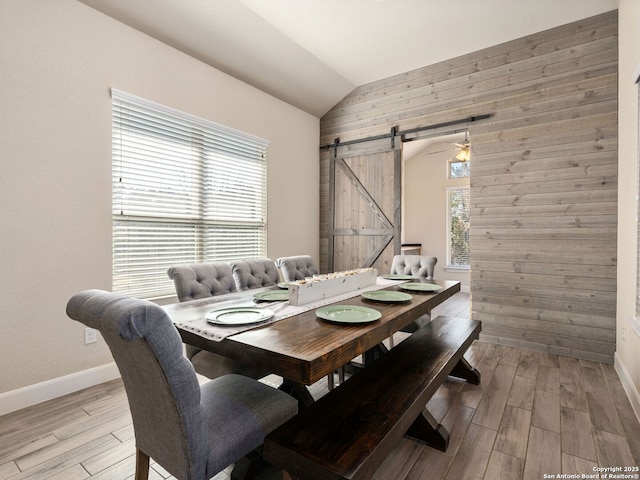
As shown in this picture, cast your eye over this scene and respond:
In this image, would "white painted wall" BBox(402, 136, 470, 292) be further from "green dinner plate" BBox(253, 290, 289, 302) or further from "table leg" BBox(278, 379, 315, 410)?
"table leg" BBox(278, 379, 315, 410)

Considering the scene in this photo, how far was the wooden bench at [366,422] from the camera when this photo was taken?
44.0 inches

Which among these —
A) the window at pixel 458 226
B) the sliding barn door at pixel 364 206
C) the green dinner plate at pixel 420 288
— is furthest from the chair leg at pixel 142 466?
the window at pixel 458 226

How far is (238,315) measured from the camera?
1.65 m

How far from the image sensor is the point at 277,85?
4258 millimetres

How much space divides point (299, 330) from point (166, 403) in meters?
0.56

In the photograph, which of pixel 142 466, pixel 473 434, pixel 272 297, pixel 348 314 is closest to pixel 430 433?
pixel 473 434

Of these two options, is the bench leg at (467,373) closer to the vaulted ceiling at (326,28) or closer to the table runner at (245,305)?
the table runner at (245,305)

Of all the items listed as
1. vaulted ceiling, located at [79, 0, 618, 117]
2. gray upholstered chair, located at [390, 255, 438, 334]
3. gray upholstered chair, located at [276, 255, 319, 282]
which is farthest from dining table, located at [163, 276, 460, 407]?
vaulted ceiling, located at [79, 0, 618, 117]

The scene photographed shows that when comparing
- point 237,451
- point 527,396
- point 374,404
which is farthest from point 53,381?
point 527,396

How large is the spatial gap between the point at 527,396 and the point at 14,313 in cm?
369

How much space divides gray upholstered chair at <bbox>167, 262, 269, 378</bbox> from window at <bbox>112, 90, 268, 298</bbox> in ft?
3.35

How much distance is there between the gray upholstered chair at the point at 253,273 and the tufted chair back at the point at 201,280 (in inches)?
3.6

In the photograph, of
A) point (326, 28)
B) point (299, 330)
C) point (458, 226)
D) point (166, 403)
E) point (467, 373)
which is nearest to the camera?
point (166, 403)

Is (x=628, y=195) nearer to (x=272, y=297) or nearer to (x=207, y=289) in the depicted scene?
(x=272, y=297)
